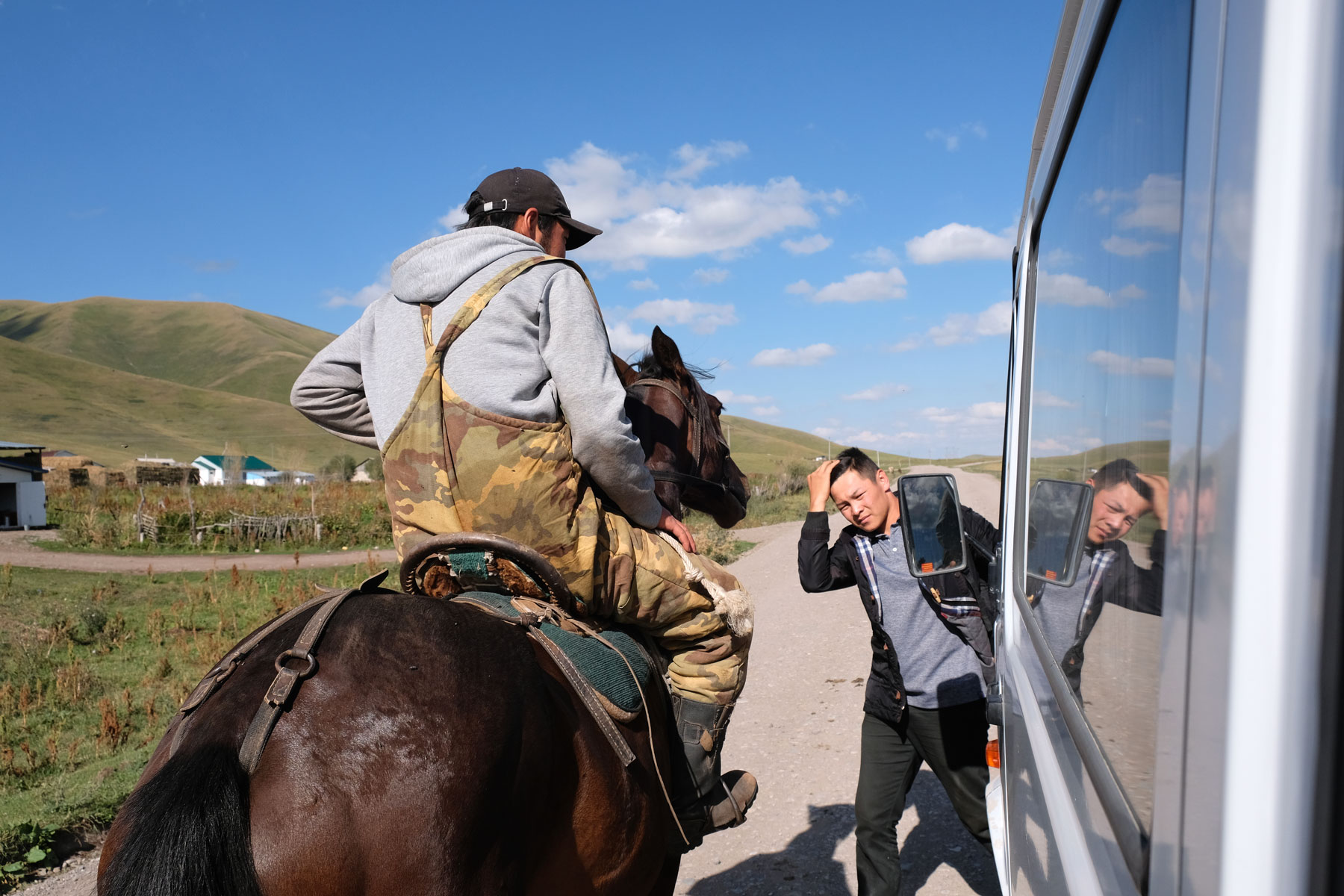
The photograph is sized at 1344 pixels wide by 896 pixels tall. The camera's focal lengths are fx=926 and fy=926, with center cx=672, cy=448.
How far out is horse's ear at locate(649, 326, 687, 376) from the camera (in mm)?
4275

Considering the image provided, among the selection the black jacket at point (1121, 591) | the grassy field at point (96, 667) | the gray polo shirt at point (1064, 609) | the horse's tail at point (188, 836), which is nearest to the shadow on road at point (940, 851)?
the gray polo shirt at point (1064, 609)

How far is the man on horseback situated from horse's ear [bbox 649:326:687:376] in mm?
1034

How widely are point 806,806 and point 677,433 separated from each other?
3.08 metres

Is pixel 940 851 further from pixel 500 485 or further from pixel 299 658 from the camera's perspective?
pixel 299 658

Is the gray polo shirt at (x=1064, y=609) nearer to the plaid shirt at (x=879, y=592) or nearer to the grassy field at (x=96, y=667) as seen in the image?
the plaid shirt at (x=879, y=592)

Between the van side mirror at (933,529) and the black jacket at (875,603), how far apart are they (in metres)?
0.54

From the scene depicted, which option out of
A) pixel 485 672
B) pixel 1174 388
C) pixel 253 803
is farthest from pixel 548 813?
pixel 1174 388

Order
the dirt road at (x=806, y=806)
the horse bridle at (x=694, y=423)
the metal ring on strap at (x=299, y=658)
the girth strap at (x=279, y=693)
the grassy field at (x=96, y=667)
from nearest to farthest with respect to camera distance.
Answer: the girth strap at (x=279, y=693) < the metal ring on strap at (x=299, y=658) < the horse bridle at (x=694, y=423) < the dirt road at (x=806, y=806) < the grassy field at (x=96, y=667)

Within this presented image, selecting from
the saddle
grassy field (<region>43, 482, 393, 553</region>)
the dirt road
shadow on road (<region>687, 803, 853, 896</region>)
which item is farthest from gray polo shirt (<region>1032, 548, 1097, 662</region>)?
grassy field (<region>43, 482, 393, 553</region>)

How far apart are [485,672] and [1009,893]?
1.41m

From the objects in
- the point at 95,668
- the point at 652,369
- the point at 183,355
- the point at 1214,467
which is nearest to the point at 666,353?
the point at 652,369

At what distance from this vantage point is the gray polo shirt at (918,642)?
393 cm

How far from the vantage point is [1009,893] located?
7.54 feet

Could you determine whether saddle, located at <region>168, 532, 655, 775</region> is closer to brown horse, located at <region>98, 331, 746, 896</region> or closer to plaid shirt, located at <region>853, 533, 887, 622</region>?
brown horse, located at <region>98, 331, 746, 896</region>
